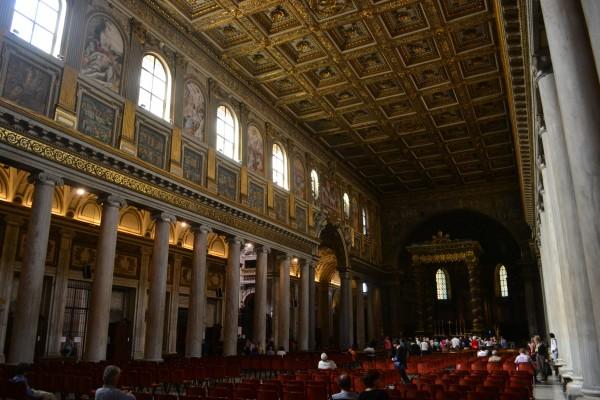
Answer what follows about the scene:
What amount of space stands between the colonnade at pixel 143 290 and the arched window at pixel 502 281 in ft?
61.6

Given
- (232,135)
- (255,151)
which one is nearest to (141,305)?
(232,135)

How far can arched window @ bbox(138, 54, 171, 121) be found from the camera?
1557cm

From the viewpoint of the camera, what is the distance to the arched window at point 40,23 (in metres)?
11.9

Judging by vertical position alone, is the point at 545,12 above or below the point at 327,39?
below

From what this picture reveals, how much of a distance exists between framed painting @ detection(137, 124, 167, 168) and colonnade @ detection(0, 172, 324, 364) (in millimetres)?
1667

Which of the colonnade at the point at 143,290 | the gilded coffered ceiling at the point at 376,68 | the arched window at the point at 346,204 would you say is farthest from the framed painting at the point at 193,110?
the arched window at the point at 346,204

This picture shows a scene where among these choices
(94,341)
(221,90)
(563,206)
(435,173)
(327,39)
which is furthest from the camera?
(435,173)

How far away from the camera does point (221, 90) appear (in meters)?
19.3

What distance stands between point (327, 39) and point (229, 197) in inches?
277

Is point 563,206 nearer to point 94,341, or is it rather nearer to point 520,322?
point 94,341

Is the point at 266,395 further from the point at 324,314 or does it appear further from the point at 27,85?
the point at 324,314

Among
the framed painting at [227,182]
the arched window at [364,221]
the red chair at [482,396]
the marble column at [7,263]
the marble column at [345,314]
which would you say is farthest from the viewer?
the arched window at [364,221]

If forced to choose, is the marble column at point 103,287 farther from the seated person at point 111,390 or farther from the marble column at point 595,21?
the marble column at point 595,21

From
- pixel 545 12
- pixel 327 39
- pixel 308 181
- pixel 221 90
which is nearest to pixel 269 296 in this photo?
pixel 308 181
